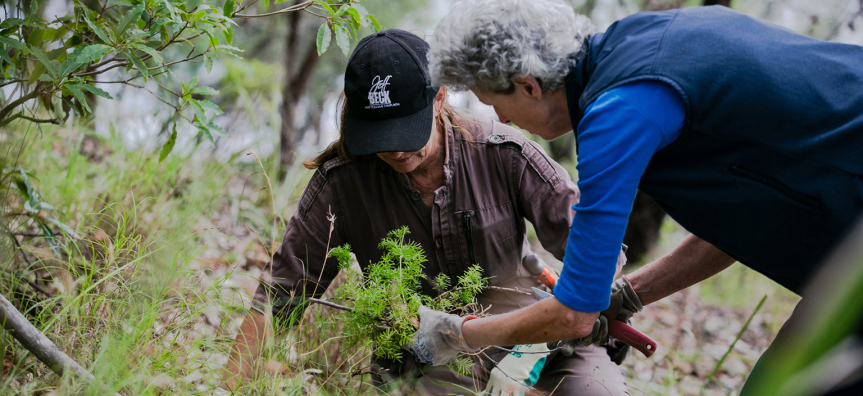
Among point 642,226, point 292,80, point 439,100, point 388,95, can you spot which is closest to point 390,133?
point 388,95

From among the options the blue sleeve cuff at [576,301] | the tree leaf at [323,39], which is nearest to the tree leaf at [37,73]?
the tree leaf at [323,39]

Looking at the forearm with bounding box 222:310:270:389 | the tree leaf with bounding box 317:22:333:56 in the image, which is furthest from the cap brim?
the forearm with bounding box 222:310:270:389

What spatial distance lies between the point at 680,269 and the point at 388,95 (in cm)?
125

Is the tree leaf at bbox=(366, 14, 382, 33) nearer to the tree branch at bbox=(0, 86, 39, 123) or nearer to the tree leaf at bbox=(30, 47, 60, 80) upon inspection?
the tree leaf at bbox=(30, 47, 60, 80)

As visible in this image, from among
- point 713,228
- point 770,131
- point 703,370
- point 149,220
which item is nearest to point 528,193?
point 713,228

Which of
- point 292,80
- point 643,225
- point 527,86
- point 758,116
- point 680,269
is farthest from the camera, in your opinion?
point 292,80

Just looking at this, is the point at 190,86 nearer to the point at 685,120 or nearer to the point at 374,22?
the point at 374,22

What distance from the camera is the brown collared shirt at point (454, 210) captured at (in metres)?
1.99

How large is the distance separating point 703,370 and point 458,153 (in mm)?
2967

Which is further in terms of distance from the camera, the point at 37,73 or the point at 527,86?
the point at 37,73

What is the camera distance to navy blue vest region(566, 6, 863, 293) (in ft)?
3.75

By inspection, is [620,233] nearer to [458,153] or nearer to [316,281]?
[458,153]

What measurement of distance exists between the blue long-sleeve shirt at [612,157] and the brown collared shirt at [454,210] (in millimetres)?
748

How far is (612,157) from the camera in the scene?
115cm
